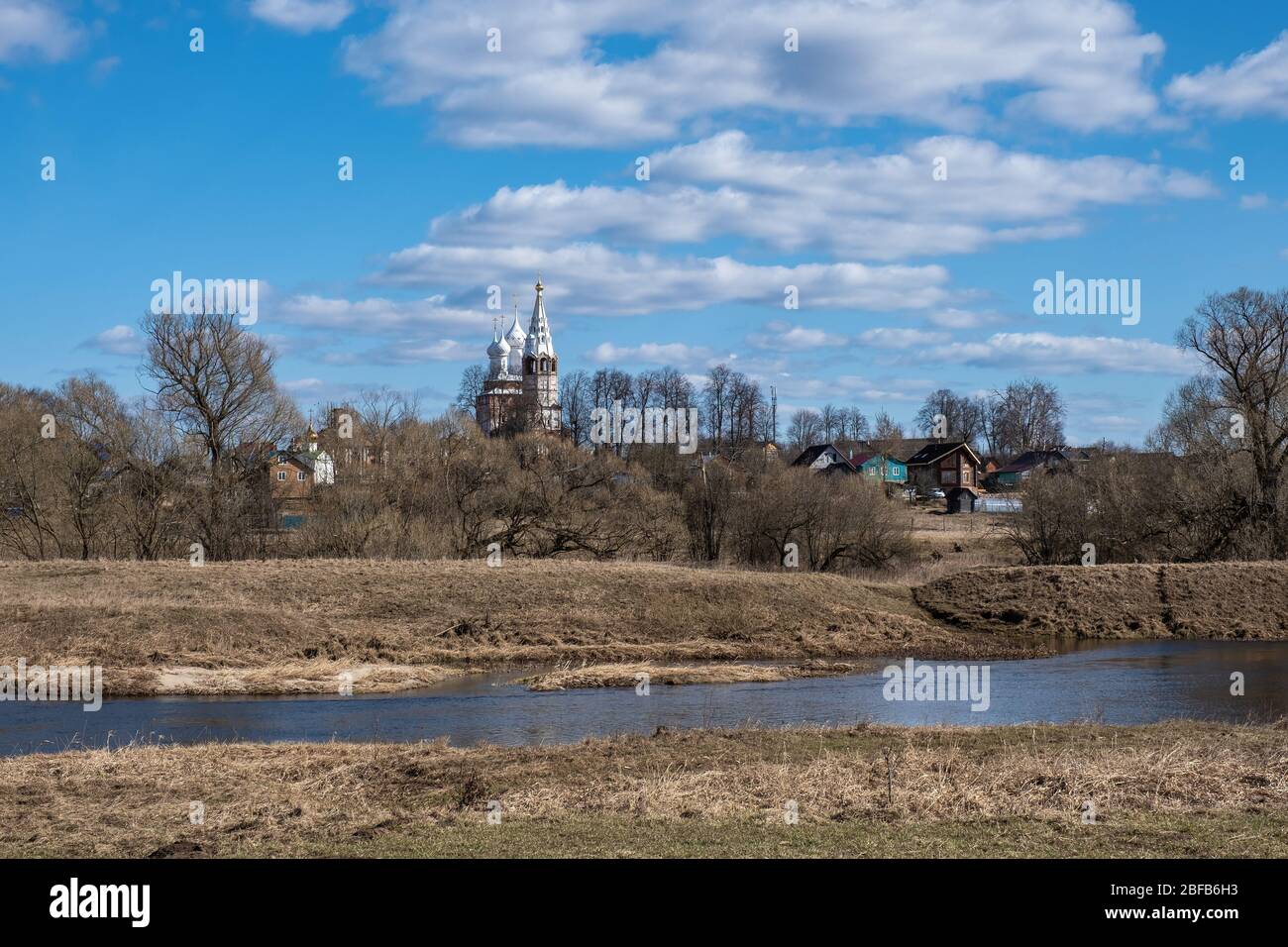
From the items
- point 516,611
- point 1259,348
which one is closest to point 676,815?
point 516,611

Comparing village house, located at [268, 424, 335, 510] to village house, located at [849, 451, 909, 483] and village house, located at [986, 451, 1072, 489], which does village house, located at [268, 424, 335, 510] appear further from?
village house, located at [986, 451, 1072, 489]

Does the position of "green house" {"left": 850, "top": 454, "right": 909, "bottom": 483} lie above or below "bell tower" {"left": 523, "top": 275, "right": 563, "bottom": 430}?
below

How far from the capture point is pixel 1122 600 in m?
44.3

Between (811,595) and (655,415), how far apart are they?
167 feet

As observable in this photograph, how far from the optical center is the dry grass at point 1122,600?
139 feet

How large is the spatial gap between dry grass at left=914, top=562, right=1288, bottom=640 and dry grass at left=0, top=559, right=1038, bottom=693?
2.32 metres

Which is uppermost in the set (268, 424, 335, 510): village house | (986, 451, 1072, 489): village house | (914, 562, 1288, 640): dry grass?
(986, 451, 1072, 489): village house

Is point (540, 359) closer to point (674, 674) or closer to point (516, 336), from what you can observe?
point (516, 336)

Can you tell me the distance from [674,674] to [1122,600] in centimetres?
2148

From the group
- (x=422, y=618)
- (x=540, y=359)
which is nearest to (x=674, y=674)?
(x=422, y=618)

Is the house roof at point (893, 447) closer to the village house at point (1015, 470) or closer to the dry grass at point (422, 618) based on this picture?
the village house at point (1015, 470)

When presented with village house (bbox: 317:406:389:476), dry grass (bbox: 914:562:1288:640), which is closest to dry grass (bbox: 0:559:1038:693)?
dry grass (bbox: 914:562:1288:640)

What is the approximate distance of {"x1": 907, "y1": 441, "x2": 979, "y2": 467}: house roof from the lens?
10869 centimetres
